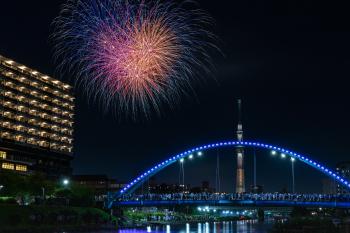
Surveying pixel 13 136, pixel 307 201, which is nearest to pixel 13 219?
pixel 307 201

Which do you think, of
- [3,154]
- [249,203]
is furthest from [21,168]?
[249,203]

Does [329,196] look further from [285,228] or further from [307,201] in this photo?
[285,228]

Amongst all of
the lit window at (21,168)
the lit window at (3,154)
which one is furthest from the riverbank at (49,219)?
the lit window at (21,168)

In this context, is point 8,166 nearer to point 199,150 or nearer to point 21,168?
point 21,168

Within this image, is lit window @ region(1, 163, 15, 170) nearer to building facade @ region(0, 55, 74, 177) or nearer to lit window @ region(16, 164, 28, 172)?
building facade @ region(0, 55, 74, 177)

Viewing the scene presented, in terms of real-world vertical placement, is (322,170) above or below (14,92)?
below
